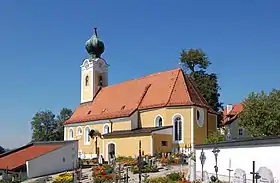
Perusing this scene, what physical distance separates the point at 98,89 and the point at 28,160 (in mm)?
22759

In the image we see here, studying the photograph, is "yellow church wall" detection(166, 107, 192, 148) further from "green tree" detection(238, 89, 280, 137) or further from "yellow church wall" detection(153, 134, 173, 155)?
"green tree" detection(238, 89, 280, 137)

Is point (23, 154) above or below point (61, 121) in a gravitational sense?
below

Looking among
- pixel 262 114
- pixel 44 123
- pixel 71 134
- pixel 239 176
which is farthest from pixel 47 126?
pixel 239 176

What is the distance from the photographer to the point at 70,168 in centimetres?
3884

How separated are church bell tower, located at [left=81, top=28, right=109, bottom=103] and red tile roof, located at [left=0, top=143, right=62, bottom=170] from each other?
50.2ft

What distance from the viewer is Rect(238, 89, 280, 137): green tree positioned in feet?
113

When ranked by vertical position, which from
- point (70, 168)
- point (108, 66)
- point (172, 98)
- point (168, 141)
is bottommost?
point (70, 168)

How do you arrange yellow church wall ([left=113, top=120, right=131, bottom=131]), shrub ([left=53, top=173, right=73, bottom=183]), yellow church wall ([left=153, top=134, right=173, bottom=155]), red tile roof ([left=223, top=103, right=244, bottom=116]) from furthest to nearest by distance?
1. red tile roof ([left=223, top=103, right=244, bottom=116])
2. yellow church wall ([left=113, top=120, right=131, bottom=131])
3. yellow church wall ([left=153, top=134, right=173, bottom=155])
4. shrub ([left=53, top=173, right=73, bottom=183])

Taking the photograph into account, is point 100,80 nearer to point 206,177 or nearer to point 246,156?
point 206,177

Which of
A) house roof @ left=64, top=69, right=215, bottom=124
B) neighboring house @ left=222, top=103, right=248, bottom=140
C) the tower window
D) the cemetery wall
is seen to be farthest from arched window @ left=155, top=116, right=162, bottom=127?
the cemetery wall

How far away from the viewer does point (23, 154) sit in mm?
38844

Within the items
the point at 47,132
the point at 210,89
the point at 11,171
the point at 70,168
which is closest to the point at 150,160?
the point at 70,168

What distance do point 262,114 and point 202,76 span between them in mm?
15178

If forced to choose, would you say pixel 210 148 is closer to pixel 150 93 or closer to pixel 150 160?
pixel 150 160
